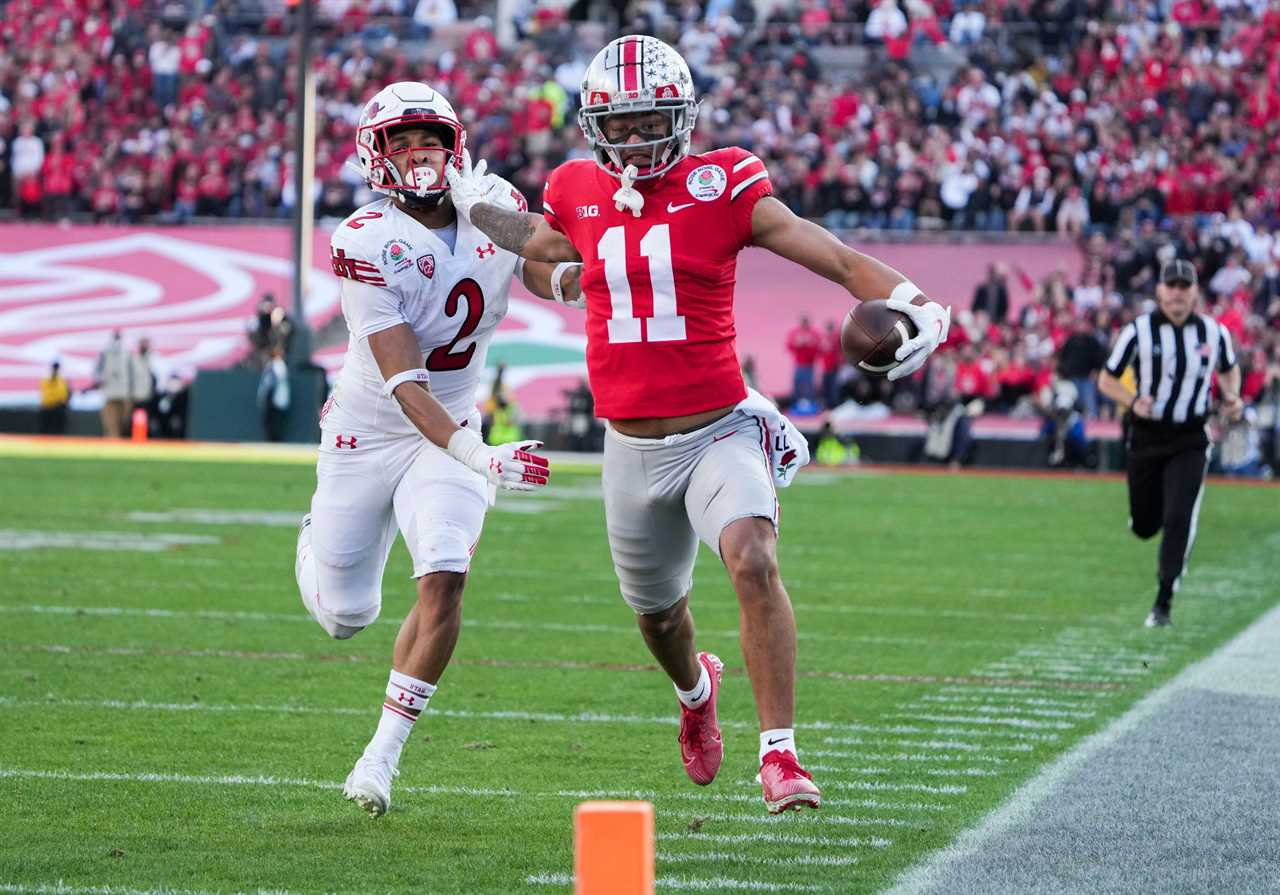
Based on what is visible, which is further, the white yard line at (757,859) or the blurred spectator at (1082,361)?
the blurred spectator at (1082,361)

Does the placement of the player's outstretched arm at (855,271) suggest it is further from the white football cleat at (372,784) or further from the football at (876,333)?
the white football cleat at (372,784)

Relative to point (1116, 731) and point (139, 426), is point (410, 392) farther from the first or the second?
point (139, 426)

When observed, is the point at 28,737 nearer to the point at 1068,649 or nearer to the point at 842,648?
the point at 842,648

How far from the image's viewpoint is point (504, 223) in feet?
17.0

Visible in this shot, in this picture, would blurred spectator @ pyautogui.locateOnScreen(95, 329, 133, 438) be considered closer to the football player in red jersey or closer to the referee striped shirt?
the referee striped shirt

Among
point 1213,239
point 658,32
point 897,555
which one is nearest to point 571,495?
point 897,555

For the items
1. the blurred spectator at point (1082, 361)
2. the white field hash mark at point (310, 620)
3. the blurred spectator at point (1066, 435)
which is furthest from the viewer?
the blurred spectator at point (1082, 361)

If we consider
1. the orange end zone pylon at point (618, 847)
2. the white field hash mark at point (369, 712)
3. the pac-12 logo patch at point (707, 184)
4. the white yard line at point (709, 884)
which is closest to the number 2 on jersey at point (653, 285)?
the pac-12 logo patch at point (707, 184)

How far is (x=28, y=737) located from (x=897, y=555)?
677cm

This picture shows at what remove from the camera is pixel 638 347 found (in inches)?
191

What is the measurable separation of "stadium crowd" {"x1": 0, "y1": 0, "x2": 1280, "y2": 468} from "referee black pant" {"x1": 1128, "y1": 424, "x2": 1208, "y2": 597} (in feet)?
36.0

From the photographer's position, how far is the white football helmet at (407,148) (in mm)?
5223

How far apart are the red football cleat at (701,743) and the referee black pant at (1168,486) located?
419 cm

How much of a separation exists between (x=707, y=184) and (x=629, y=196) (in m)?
0.19
